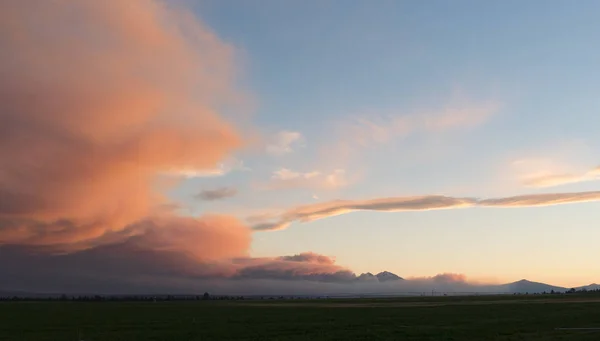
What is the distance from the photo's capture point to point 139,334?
53.8 meters

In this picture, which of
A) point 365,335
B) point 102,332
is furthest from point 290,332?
point 102,332

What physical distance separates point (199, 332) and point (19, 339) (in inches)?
685

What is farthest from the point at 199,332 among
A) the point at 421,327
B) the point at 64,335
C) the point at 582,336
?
the point at 582,336

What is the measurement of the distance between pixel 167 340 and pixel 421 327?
85.6ft

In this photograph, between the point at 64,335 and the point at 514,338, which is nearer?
the point at 514,338

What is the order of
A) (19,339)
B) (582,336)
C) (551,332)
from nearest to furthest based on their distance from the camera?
(582,336) < (551,332) < (19,339)

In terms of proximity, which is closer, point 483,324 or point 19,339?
point 19,339

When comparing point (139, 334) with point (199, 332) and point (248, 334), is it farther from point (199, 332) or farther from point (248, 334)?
point (248, 334)

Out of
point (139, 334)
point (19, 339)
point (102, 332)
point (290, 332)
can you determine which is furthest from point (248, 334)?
point (19, 339)

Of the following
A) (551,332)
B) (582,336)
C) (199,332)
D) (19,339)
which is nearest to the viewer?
(582,336)

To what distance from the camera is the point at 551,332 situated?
150 ft

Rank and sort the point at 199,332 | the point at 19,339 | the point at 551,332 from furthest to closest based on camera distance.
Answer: the point at 199,332 < the point at 19,339 < the point at 551,332

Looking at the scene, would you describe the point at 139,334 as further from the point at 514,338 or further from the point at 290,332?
the point at 514,338

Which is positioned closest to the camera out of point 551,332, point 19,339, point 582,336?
point 582,336
